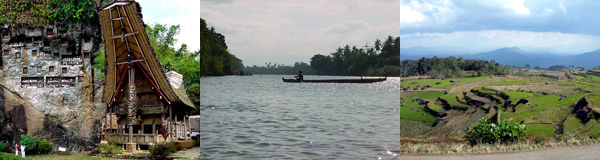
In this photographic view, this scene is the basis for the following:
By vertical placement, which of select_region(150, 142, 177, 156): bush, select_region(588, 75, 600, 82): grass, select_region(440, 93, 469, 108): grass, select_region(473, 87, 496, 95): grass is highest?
select_region(588, 75, 600, 82): grass

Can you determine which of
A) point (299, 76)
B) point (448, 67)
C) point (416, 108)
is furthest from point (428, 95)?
point (299, 76)

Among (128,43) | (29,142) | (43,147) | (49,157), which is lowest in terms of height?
(49,157)

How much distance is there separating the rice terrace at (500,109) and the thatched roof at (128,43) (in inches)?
166

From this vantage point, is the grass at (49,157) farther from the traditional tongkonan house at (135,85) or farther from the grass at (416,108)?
the grass at (416,108)

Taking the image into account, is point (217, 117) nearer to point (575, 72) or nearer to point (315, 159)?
point (315, 159)

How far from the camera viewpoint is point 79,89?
8781mm

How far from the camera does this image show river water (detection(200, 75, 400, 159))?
7.52 m

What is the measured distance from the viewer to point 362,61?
38.1 feet

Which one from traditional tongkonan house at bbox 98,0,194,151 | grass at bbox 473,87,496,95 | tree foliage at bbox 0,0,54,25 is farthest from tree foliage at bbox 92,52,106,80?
grass at bbox 473,87,496,95

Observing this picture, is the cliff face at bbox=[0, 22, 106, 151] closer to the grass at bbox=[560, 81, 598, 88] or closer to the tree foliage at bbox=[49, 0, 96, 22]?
the tree foliage at bbox=[49, 0, 96, 22]

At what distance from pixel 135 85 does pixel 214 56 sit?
2.28 metres

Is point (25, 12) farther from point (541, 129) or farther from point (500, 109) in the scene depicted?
point (541, 129)

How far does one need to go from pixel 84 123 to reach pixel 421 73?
7629 millimetres

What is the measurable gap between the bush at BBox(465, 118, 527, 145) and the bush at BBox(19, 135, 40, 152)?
8130 mm
